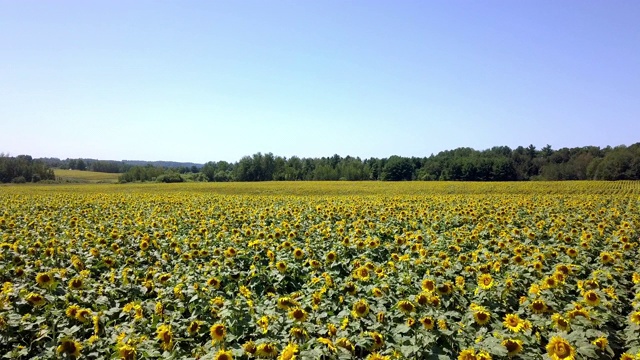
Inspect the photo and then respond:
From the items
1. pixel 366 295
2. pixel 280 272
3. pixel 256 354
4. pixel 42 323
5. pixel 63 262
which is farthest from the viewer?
pixel 63 262

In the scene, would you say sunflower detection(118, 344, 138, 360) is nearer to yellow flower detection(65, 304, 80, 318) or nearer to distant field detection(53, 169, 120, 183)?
yellow flower detection(65, 304, 80, 318)

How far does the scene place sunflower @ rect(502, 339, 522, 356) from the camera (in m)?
2.94

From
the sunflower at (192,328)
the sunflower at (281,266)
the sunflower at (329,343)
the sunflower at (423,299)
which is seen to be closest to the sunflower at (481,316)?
the sunflower at (423,299)

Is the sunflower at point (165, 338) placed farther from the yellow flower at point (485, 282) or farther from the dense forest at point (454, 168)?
the dense forest at point (454, 168)

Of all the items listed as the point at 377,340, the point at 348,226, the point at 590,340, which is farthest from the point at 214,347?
the point at 348,226

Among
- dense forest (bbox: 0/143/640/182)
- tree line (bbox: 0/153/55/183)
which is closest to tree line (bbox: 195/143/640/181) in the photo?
dense forest (bbox: 0/143/640/182)

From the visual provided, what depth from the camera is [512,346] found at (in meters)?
2.97

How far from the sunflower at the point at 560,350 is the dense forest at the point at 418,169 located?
78103mm

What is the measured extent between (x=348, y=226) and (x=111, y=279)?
19.9 feet

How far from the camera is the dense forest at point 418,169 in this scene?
2943 inches

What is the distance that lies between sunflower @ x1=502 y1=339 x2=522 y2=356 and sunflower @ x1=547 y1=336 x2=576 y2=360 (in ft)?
0.82

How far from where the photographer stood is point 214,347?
3344mm

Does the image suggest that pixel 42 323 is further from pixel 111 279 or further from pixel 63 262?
pixel 63 262

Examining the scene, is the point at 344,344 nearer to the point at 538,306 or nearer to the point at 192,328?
the point at 192,328
